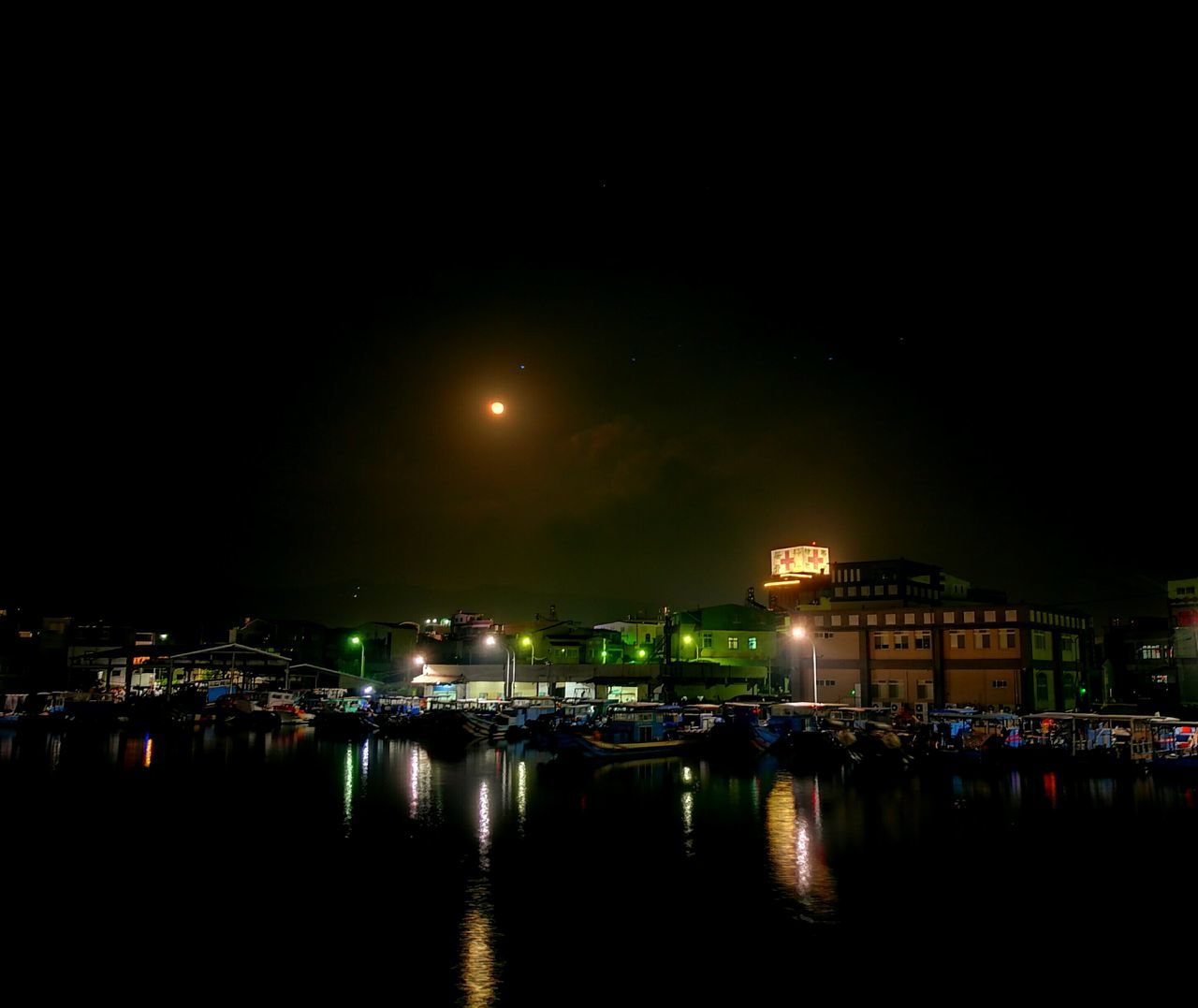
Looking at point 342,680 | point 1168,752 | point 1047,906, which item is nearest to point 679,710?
point 1168,752

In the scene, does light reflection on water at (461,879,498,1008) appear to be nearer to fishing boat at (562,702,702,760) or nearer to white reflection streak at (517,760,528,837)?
white reflection streak at (517,760,528,837)

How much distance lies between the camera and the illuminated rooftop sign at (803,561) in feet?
317

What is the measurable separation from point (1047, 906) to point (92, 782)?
27.7 metres

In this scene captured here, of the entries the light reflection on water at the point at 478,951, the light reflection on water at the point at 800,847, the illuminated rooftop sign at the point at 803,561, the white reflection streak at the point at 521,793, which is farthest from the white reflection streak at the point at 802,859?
the illuminated rooftop sign at the point at 803,561

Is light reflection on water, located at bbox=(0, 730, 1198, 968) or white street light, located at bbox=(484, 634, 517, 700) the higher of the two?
white street light, located at bbox=(484, 634, 517, 700)

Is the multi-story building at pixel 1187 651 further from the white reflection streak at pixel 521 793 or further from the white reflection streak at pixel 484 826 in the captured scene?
the white reflection streak at pixel 484 826

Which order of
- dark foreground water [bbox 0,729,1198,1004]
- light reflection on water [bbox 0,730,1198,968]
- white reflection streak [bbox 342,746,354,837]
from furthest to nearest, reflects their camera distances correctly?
1. white reflection streak [bbox 342,746,354,837]
2. light reflection on water [bbox 0,730,1198,968]
3. dark foreground water [bbox 0,729,1198,1004]

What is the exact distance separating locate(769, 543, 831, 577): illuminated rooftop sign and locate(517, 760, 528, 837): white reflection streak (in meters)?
68.2

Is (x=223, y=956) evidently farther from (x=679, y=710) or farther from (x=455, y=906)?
(x=679, y=710)

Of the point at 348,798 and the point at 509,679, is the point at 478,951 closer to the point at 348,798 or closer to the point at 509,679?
the point at 348,798

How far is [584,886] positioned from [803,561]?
84889 mm

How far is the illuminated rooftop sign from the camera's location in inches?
3807

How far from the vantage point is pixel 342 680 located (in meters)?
73.6

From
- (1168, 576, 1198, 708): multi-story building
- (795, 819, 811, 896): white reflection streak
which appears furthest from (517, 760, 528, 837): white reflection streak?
(1168, 576, 1198, 708): multi-story building
